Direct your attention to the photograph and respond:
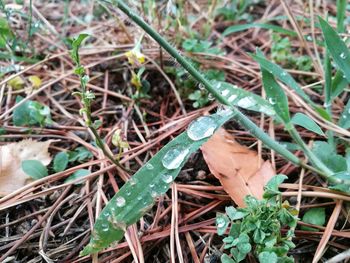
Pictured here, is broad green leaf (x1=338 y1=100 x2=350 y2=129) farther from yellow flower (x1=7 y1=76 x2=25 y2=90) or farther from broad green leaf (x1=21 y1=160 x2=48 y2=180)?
yellow flower (x1=7 y1=76 x2=25 y2=90)

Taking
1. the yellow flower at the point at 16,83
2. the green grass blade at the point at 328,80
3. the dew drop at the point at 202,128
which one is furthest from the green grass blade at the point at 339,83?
the yellow flower at the point at 16,83

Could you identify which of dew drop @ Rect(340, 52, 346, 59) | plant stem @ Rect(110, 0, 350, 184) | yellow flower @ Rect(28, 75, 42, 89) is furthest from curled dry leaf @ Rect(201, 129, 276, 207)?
yellow flower @ Rect(28, 75, 42, 89)

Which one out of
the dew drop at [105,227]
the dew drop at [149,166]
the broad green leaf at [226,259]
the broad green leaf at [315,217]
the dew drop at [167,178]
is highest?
the dew drop at [149,166]

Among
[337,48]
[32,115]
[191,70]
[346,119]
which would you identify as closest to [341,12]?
[337,48]

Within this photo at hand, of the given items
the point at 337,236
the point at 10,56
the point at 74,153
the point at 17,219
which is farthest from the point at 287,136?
the point at 10,56

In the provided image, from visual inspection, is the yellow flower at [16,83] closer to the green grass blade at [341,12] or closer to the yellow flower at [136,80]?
the yellow flower at [136,80]

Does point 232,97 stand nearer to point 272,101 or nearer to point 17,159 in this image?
point 272,101
